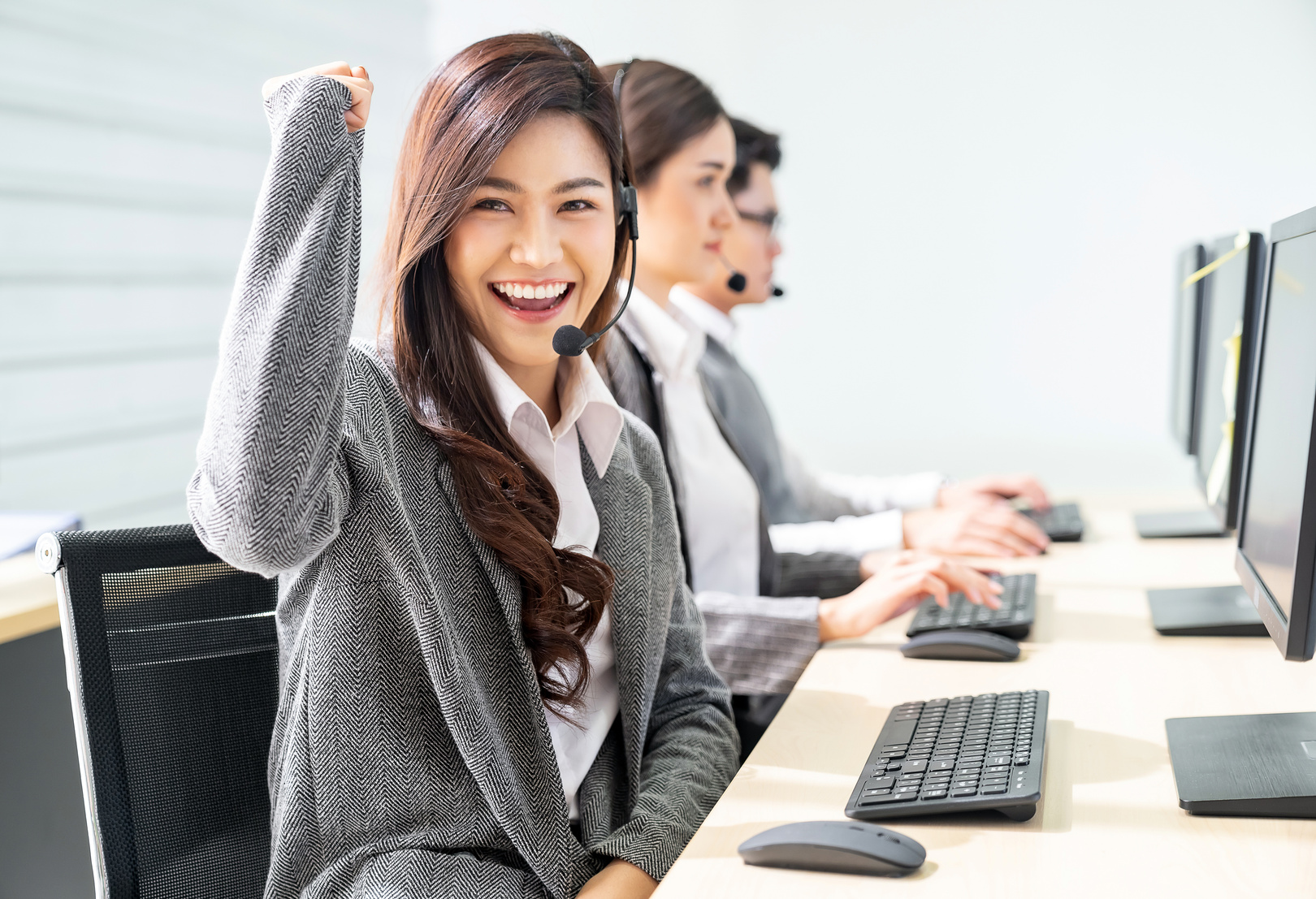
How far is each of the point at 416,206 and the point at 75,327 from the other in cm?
121

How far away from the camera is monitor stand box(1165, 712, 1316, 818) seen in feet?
2.51

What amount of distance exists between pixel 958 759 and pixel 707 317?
117 centimetres

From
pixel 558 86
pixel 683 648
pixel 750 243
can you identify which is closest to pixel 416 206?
pixel 558 86

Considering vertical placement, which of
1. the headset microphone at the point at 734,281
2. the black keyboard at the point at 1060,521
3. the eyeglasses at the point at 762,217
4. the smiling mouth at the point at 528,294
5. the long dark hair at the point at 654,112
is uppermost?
the long dark hair at the point at 654,112

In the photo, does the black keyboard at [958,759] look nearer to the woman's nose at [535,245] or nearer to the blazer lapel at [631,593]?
the blazer lapel at [631,593]

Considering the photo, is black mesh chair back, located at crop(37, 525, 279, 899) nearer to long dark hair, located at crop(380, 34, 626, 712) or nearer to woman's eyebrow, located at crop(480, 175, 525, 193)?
long dark hair, located at crop(380, 34, 626, 712)

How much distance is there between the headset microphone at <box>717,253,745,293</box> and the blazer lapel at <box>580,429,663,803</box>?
38.2 inches

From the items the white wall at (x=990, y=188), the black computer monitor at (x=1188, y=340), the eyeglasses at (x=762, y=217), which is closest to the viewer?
the black computer monitor at (x=1188, y=340)

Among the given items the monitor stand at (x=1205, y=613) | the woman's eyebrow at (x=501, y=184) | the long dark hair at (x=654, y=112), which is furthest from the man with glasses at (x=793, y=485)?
the woman's eyebrow at (x=501, y=184)

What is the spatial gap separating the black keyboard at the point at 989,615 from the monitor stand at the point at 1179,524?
1.77ft

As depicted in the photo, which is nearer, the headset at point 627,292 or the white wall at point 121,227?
the headset at point 627,292

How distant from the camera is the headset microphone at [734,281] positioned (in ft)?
6.65

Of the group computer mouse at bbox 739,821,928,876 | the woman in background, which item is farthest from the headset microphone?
computer mouse at bbox 739,821,928,876

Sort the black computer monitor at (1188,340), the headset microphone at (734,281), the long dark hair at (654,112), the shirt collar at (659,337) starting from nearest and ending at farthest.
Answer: the shirt collar at (659,337)
the long dark hair at (654,112)
the black computer monitor at (1188,340)
the headset microphone at (734,281)
